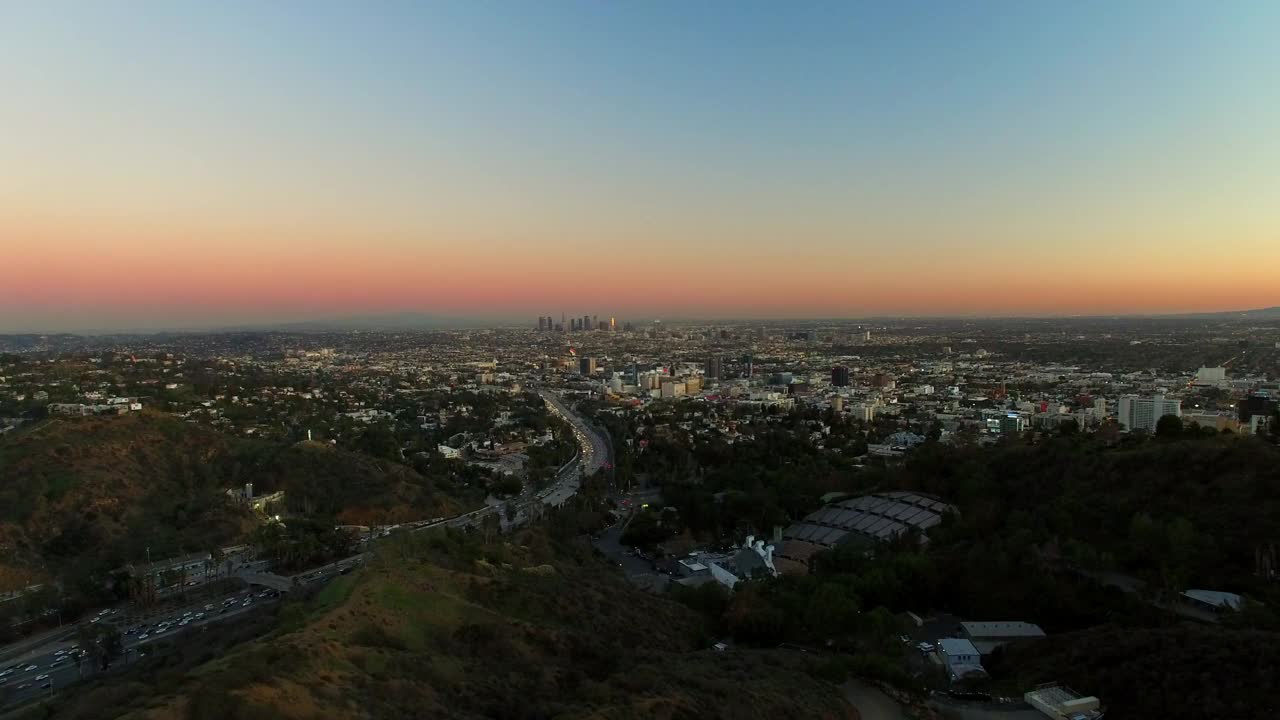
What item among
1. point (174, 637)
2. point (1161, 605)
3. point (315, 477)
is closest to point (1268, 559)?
point (1161, 605)

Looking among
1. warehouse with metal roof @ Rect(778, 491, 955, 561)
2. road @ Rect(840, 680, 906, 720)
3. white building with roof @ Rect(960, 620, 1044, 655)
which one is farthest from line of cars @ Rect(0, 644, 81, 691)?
white building with roof @ Rect(960, 620, 1044, 655)

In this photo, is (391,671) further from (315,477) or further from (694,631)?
(315,477)

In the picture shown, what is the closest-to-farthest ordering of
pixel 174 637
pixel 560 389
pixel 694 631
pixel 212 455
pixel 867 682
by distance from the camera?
pixel 867 682 < pixel 694 631 < pixel 174 637 < pixel 212 455 < pixel 560 389

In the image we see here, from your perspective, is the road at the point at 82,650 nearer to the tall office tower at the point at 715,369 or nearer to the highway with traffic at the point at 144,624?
the highway with traffic at the point at 144,624

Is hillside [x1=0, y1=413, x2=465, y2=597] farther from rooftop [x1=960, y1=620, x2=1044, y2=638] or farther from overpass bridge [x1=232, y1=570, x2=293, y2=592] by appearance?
rooftop [x1=960, y1=620, x2=1044, y2=638]

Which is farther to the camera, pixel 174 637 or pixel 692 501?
pixel 692 501

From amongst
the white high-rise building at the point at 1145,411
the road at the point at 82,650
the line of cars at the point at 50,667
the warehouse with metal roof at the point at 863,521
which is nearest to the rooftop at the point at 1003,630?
the warehouse with metal roof at the point at 863,521

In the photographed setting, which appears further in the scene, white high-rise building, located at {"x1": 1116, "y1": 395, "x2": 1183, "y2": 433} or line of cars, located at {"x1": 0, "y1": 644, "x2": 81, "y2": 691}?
white high-rise building, located at {"x1": 1116, "y1": 395, "x2": 1183, "y2": 433}

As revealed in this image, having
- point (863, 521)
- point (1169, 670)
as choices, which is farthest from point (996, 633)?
point (863, 521)
